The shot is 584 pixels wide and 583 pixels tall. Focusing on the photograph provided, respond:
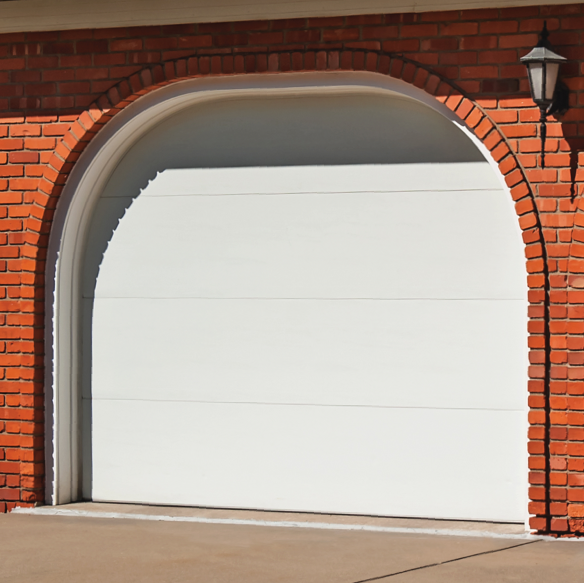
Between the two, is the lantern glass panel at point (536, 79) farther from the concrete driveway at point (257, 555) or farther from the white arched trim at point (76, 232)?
the concrete driveway at point (257, 555)

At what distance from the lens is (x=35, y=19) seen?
247 inches

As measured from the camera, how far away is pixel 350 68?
5871 millimetres

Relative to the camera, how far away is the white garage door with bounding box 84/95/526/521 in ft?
19.6

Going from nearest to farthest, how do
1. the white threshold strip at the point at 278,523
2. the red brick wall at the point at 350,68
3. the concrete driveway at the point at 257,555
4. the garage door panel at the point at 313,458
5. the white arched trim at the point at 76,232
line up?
the concrete driveway at the point at 257,555 → the red brick wall at the point at 350,68 → the white threshold strip at the point at 278,523 → the garage door panel at the point at 313,458 → the white arched trim at the point at 76,232

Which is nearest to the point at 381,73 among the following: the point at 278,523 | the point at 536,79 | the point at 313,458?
the point at 536,79

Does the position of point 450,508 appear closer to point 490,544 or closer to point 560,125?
point 490,544

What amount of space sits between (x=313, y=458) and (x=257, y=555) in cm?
108

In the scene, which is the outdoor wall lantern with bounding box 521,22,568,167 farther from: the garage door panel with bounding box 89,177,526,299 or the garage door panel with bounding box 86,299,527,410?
the garage door panel with bounding box 86,299,527,410

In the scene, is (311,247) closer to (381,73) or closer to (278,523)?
(381,73)

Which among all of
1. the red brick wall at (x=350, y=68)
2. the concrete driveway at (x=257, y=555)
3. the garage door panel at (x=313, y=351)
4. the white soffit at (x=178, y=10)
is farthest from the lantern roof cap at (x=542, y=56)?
the concrete driveway at (x=257, y=555)

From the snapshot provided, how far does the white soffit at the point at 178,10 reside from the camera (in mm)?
5746

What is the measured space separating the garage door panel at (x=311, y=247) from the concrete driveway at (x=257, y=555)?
156 cm

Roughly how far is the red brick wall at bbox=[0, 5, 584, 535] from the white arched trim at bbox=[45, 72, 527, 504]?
0.08 m

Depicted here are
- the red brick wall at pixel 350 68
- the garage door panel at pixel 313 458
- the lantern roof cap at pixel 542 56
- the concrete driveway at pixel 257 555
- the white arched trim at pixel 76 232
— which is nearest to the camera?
the concrete driveway at pixel 257 555
